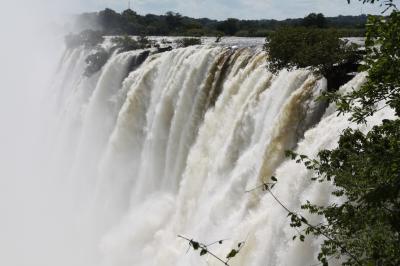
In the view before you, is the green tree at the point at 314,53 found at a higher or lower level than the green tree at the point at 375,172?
higher

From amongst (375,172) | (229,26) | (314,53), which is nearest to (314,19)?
(229,26)

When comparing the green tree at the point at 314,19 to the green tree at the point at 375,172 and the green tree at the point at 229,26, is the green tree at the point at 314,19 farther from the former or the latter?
the green tree at the point at 375,172

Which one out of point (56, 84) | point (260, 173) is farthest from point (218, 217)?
point (56, 84)

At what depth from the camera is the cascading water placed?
1062 centimetres

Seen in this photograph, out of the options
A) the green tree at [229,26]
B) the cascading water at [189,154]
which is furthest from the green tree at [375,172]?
the green tree at [229,26]

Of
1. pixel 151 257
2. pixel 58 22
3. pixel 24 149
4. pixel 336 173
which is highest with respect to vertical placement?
pixel 58 22

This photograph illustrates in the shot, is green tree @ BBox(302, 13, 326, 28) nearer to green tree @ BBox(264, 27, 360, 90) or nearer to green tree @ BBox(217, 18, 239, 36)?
green tree @ BBox(217, 18, 239, 36)

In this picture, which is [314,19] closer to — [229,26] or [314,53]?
[229,26]

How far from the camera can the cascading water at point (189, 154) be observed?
34.9ft

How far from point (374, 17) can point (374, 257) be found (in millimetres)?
1989

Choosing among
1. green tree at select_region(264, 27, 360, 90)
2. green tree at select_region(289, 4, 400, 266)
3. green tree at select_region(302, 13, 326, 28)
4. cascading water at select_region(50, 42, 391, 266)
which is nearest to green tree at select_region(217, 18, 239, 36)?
green tree at select_region(302, 13, 326, 28)

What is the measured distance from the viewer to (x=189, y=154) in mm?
17562

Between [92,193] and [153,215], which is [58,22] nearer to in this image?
[92,193]

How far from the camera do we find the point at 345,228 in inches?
220
